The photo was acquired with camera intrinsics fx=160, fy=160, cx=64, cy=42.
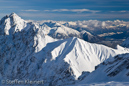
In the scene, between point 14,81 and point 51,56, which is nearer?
point 51,56

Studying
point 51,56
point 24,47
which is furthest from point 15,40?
point 51,56

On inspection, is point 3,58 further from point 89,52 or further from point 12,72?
point 89,52

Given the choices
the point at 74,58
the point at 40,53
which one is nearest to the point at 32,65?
the point at 40,53

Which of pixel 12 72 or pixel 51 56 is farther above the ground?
pixel 51 56

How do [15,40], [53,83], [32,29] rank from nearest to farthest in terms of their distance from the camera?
[53,83], [32,29], [15,40]

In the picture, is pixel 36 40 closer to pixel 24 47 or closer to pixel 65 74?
pixel 24 47

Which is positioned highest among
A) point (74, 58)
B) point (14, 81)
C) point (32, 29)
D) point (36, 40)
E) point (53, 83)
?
point (32, 29)

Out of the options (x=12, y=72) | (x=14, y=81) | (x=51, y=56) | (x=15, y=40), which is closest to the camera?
(x=51, y=56)
